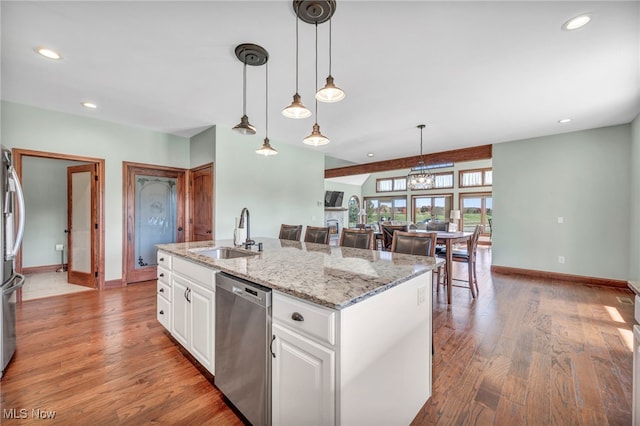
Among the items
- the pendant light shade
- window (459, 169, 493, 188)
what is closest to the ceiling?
the pendant light shade

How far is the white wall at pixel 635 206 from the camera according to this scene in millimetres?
3619

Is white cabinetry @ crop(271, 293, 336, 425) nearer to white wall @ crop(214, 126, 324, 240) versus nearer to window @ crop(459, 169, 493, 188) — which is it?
white wall @ crop(214, 126, 324, 240)

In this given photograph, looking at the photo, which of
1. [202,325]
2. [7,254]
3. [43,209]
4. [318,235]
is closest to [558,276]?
[318,235]

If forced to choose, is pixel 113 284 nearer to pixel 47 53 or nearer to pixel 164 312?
pixel 164 312

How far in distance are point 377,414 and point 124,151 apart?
4826mm

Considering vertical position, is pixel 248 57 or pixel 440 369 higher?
pixel 248 57

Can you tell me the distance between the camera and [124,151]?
411 centimetres

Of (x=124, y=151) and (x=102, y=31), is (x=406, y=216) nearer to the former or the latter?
(x=124, y=151)

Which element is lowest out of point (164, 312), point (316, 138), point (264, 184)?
point (164, 312)

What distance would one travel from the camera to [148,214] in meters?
4.45

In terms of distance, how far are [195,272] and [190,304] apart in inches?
10.4

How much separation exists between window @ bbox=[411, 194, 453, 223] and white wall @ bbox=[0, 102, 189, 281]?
916 centimetres

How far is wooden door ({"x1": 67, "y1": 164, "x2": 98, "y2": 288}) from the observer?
3.97m

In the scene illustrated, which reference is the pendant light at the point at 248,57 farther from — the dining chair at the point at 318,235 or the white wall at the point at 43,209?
the white wall at the point at 43,209
